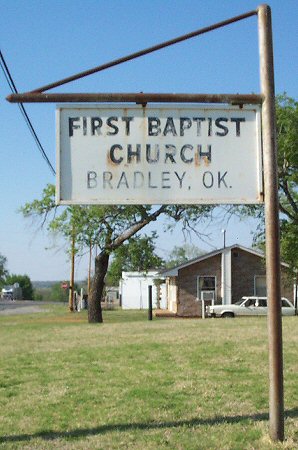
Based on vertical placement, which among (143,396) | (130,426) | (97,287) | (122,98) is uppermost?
(122,98)

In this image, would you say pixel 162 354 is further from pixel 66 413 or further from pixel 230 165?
pixel 230 165

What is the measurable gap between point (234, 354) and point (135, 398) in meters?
4.33

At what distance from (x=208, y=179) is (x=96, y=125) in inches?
44.9

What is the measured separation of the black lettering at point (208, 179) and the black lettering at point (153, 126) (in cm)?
58

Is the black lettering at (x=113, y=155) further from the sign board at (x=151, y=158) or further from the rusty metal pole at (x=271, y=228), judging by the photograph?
the rusty metal pole at (x=271, y=228)

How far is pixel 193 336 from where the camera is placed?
16125 millimetres

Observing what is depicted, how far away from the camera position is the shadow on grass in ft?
21.2

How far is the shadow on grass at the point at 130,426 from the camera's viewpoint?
21.2 ft

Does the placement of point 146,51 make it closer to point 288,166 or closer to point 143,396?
point 143,396

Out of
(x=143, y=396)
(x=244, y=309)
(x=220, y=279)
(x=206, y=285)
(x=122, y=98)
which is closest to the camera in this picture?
(x=122, y=98)

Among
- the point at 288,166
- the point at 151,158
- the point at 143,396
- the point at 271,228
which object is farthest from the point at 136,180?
the point at 288,166

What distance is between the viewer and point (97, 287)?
30.9 metres

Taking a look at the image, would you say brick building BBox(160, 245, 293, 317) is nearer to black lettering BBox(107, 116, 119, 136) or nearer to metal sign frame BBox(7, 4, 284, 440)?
metal sign frame BBox(7, 4, 284, 440)

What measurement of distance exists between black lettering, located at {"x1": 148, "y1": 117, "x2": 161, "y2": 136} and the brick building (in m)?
35.1
